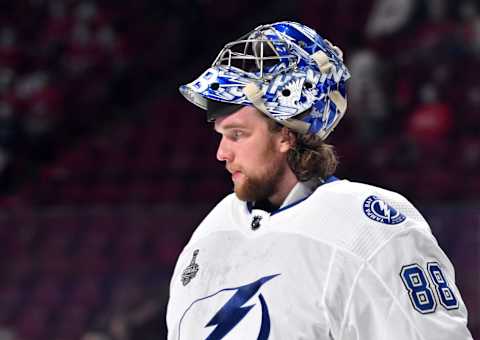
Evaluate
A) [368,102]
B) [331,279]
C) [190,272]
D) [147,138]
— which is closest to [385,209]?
[331,279]

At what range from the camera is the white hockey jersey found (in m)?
1.65

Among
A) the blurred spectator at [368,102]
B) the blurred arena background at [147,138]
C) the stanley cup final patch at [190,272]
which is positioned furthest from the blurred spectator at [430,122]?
the stanley cup final patch at [190,272]

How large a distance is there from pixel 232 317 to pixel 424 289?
342mm

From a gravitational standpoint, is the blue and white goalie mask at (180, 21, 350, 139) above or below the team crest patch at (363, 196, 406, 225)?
above

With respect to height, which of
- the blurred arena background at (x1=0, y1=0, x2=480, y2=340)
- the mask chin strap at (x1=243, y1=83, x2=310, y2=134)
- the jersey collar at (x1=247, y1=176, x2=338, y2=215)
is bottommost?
the blurred arena background at (x1=0, y1=0, x2=480, y2=340)

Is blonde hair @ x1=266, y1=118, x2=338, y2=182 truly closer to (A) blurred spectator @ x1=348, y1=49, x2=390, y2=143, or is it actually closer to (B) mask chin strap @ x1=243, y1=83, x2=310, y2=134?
(B) mask chin strap @ x1=243, y1=83, x2=310, y2=134

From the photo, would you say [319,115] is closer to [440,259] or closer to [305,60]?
[305,60]

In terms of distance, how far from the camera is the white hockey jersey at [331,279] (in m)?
1.65

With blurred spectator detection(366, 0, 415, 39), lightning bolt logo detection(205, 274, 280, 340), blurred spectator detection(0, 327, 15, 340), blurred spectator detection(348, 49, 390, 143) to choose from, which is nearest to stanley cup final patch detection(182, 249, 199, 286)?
lightning bolt logo detection(205, 274, 280, 340)

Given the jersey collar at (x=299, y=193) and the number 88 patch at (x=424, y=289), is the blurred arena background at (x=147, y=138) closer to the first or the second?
the jersey collar at (x=299, y=193)

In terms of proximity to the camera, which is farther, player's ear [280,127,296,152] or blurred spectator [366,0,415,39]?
blurred spectator [366,0,415,39]

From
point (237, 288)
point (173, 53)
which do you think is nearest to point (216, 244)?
point (237, 288)

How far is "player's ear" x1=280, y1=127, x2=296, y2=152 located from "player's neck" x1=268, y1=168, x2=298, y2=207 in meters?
0.04

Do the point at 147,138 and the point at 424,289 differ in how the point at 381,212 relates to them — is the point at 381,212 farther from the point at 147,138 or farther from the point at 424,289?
the point at 147,138
